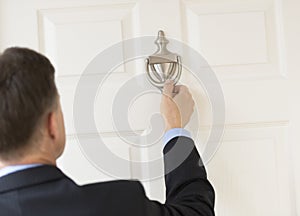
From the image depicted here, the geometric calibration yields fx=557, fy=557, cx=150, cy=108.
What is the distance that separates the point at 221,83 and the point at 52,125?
60cm

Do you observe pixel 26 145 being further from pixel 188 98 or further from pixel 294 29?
pixel 294 29

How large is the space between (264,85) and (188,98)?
0.20 metres

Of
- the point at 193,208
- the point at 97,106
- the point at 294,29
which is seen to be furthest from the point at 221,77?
the point at 193,208

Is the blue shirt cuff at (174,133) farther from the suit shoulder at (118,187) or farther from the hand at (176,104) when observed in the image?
the suit shoulder at (118,187)

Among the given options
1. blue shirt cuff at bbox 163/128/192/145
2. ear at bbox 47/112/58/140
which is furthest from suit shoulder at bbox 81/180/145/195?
blue shirt cuff at bbox 163/128/192/145

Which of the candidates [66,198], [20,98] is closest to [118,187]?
[66,198]

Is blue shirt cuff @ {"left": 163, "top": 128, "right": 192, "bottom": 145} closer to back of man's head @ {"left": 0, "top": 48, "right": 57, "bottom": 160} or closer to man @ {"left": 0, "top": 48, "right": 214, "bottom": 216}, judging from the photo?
man @ {"left": 0, "top": 48, "right": 214, "bottom": 216}

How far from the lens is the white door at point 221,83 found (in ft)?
4.59

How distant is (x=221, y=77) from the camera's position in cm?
141

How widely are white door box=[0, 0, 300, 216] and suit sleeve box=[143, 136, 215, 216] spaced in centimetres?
19

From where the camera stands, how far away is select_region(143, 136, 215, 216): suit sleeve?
1025 millimetres

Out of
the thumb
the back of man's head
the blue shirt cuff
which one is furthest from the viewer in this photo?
the thumb

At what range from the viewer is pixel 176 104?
52.6 inches

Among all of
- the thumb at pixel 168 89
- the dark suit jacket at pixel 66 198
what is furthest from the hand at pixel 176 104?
the dark suit jacket at pixel 66 198
